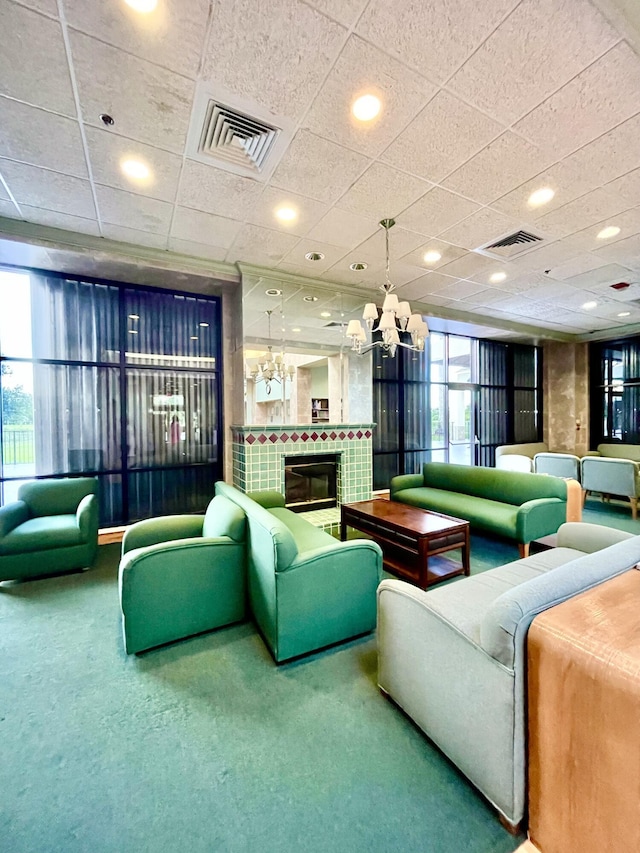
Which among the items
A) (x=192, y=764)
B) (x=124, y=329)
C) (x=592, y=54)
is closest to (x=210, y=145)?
(x=592, y=54)

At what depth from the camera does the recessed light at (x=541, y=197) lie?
112 inches

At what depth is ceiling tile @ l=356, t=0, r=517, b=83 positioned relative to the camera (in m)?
1.56

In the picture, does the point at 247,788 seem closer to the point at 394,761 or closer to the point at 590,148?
the point at 394,761

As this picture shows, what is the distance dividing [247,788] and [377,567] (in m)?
1.24

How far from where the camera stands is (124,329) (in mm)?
4469

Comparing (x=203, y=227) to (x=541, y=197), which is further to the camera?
(x=203, y=227)

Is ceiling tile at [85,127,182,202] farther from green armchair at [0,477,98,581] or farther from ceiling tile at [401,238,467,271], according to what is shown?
green armchair at [0,477,98,581]

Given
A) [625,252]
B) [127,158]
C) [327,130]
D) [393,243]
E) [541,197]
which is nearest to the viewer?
[327,130]

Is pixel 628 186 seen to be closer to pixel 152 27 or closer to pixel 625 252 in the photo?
pixel 625 252

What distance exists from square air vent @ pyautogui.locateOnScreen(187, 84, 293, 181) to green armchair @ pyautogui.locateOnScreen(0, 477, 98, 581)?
10.3 feet

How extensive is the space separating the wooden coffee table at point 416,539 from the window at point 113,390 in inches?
98.6

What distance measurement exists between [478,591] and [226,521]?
163 cm

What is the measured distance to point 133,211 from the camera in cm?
313

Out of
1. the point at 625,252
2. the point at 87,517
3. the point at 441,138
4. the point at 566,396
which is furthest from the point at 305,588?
the point at 566,396
